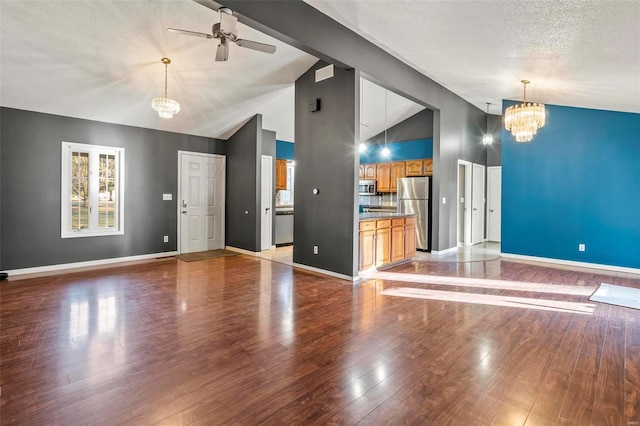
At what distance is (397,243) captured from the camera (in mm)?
5895

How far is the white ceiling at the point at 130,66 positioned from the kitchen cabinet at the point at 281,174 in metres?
1.64

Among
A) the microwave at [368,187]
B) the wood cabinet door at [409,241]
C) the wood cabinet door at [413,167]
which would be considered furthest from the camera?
the microwave at [368,187]

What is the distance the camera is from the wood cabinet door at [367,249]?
→ 505cm

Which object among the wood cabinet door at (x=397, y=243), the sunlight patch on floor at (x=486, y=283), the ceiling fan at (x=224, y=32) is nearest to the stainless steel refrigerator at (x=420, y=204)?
the wood cabinet door at (x=397, y=243)

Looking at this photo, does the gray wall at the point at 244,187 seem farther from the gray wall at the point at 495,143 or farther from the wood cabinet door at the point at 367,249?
the gray wall at the point at 495,143

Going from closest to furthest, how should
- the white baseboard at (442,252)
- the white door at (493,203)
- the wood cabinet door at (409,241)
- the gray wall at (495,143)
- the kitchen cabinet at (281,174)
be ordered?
the wood cabinet door at (409,241) → the white baseboard at (442,252) → the kitchen cabinet at (281,174) → the gray wall at (495,143) → the white door at (493,203)

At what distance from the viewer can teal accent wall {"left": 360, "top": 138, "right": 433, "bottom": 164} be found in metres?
7.88

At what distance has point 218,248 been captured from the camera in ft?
24.9

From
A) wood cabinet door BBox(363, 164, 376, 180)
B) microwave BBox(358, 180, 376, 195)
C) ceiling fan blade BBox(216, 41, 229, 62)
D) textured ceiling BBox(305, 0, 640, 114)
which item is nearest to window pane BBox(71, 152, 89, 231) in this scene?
ceiling fan blade BBox(216, 41, 229, 62)

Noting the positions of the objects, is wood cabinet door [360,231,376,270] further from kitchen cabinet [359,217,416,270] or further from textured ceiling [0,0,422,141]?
textured ceiling [0,0,422,141]

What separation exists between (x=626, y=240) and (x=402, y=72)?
15.1 feet

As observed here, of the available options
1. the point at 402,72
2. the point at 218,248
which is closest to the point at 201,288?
the point at 218,248

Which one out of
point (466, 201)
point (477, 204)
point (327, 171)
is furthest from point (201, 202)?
point (477, 204)

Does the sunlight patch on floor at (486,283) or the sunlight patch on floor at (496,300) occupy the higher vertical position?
the sunlight patch on floor at (486,283)
